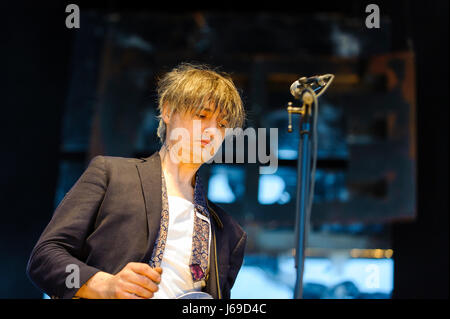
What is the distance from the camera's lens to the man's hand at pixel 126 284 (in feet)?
3.95

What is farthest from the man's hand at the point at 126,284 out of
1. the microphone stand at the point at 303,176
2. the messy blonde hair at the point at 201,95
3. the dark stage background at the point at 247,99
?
the dark stage background at the point at 247,99

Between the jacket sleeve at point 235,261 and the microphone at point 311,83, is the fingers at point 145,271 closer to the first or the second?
the jacket sleeve at point 235,261

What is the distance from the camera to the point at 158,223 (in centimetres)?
142

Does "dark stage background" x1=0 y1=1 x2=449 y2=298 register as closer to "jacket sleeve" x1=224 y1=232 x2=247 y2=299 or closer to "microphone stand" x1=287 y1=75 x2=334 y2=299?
"jacket sleeve" x1=224 y1=232 x2=247 y2=299

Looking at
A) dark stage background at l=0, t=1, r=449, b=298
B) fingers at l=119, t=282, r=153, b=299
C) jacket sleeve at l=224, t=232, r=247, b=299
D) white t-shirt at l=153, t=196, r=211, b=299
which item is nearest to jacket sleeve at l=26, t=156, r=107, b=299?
fingers at l=119, t=282, r=153, b=299

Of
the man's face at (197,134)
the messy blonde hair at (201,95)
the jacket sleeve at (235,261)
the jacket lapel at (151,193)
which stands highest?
the messy blonde hair at (201,95)

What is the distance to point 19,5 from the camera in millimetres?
2949

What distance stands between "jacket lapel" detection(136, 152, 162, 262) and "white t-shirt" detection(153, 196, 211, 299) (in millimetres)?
74

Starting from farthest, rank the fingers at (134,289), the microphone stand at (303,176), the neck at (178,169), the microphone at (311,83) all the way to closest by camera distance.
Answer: the neck at (178,169) → the microphone at (311,83) → the microphone stand at (303,176) → the fingers at (134,289)

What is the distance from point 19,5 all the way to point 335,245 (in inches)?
112

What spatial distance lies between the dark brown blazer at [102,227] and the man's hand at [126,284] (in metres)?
0.03

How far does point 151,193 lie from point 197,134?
0.82 ft

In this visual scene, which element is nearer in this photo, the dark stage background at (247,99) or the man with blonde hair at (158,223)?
the man with blonde hair at (158,223)

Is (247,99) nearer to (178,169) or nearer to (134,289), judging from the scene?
(178,169)
